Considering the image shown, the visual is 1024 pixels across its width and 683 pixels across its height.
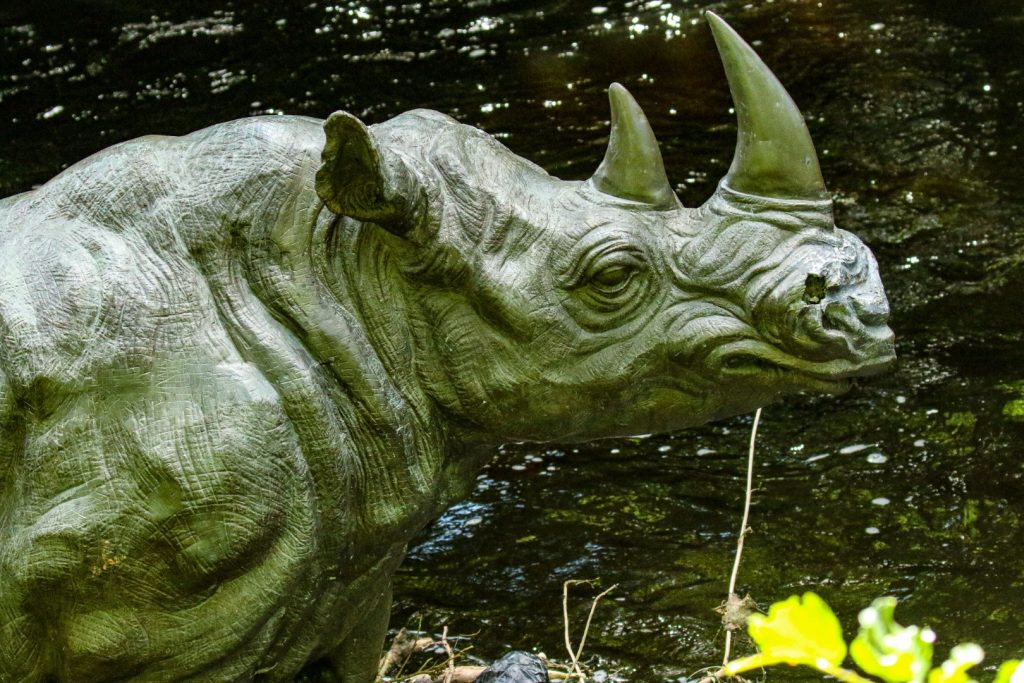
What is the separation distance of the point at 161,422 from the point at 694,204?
4.65m

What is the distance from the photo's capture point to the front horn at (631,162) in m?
2.76

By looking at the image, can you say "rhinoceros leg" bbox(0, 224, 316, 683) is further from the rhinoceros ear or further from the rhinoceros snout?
the rhinoceros snout

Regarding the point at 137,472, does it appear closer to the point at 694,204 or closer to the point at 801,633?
the point at 801,633

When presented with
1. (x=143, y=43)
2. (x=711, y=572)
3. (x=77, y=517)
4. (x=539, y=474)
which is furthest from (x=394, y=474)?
(x=143, y=43)

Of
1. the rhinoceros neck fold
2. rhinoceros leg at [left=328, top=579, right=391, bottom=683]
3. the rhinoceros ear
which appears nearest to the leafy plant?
the rhinoceros ear

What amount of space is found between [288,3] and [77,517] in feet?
26.6

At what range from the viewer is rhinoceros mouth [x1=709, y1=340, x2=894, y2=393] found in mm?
2746

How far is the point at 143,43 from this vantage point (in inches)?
380

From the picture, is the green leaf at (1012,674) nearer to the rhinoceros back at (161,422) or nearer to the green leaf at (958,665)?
the green leaf at (958,665)

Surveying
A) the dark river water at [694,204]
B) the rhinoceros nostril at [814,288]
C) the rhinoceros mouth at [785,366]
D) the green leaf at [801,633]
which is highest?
the green leaf at [801,633]

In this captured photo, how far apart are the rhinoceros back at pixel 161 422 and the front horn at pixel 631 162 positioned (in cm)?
54

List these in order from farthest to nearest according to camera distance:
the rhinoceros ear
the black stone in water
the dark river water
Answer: the dark river water
the black stone in water
the rhinoceros ear

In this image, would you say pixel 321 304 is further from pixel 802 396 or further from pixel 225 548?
pixel 802 396

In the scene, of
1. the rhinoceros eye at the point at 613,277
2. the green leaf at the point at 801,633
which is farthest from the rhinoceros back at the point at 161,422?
the green leaf at the point at 801,633
